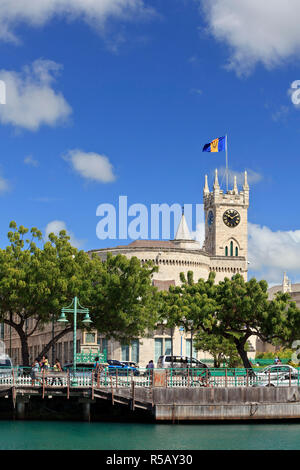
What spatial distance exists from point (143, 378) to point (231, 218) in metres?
96.0

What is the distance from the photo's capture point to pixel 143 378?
1665 inches

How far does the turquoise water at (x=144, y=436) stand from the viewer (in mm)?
32875

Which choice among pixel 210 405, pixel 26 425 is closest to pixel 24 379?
pixel 26 425

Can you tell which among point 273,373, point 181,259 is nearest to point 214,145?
point 181,259

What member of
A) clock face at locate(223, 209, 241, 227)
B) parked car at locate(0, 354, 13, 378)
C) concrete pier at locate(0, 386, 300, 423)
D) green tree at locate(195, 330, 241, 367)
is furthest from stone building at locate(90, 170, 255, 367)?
concrete pier at locate(0, 386, 300, 423)

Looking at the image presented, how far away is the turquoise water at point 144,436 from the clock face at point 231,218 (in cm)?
9592

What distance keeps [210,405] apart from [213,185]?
102m

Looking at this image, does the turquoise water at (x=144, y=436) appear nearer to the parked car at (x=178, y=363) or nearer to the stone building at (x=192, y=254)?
the parked car at (x=178, y=363)

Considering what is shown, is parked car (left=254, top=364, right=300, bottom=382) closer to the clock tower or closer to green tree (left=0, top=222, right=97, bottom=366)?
green tree (left=0, top=222, right=97, bottom=366)

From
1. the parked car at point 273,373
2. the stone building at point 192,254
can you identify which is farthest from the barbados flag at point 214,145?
the parked car at point 273,373

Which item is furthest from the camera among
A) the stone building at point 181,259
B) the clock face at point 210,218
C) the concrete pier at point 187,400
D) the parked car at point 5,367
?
the clock face at point 210,218

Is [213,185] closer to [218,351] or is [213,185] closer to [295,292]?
[295,292]

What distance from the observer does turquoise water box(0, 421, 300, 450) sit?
32.9m

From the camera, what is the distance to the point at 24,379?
41062 mm
